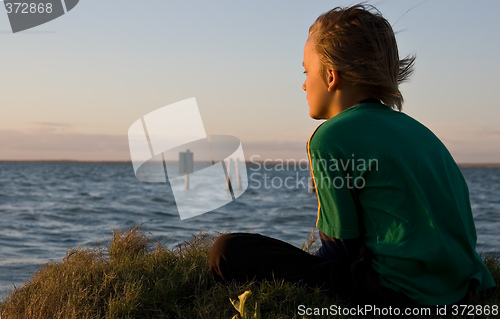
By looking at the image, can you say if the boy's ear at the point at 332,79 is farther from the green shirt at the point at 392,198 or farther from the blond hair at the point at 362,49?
the green shirt at the point at 392,198

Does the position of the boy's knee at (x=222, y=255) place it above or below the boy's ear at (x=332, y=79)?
below

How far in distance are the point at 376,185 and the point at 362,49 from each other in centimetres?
62

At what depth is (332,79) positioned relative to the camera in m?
2.38

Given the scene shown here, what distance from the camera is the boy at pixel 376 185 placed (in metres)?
2.18

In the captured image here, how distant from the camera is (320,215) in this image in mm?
2326

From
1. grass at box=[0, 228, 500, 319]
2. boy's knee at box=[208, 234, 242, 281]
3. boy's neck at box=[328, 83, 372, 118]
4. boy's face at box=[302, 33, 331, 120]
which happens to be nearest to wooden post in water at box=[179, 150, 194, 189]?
grass at box=[0, 228, 500, 319]

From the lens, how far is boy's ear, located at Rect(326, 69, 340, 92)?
2365mm

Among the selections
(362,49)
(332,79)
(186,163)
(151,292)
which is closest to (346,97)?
(332,79)

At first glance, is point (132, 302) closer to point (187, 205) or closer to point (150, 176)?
point (150, 176)

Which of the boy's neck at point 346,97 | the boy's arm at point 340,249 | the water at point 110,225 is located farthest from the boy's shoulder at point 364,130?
the water at point 110,225

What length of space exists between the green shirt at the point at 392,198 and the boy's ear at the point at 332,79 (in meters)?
0.17

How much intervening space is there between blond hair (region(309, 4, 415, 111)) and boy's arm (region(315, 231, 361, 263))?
678mm

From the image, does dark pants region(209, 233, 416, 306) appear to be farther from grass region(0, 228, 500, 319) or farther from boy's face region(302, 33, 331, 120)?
boy's face region(302, 33, 331, 120)

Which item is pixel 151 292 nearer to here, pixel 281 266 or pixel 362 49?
pixel 281 266
